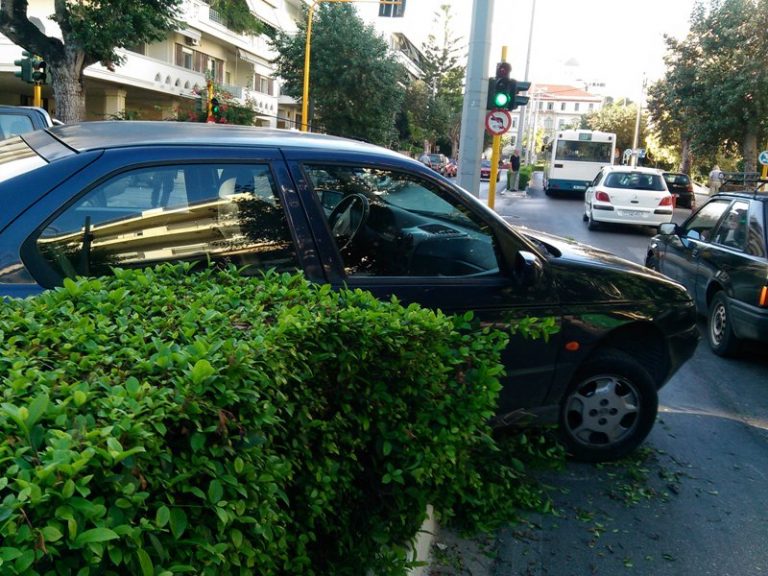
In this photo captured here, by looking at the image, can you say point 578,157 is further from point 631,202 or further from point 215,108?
point 215,108

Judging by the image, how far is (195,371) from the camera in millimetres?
2088

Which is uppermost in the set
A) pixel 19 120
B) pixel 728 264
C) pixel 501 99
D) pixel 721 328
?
pixel 501 99

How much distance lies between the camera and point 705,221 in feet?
30.8

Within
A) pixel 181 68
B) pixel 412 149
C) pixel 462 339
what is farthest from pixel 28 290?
pixel 412 149

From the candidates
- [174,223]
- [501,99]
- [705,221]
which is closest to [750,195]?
[705,221]

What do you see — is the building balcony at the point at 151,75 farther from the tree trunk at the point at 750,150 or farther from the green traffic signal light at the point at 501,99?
the tree trunk at the point at 750,150

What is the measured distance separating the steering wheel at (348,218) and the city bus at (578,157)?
32.7 meters

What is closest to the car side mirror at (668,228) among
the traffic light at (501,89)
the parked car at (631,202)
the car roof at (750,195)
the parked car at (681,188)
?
the car roof at (750,195)

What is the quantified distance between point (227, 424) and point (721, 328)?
7.18 metres

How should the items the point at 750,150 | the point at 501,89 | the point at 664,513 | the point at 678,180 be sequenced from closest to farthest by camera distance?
the point at 664,513 → the point at 501,89 → the point at 750,150 → the point at 678,180

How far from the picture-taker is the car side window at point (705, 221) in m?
8.99

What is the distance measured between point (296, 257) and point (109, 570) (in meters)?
2.26

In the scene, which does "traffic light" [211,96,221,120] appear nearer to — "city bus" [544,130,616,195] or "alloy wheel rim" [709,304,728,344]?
"city bus" [544,130,616,195]

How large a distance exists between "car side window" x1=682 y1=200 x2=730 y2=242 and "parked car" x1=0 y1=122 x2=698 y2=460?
158 inches
